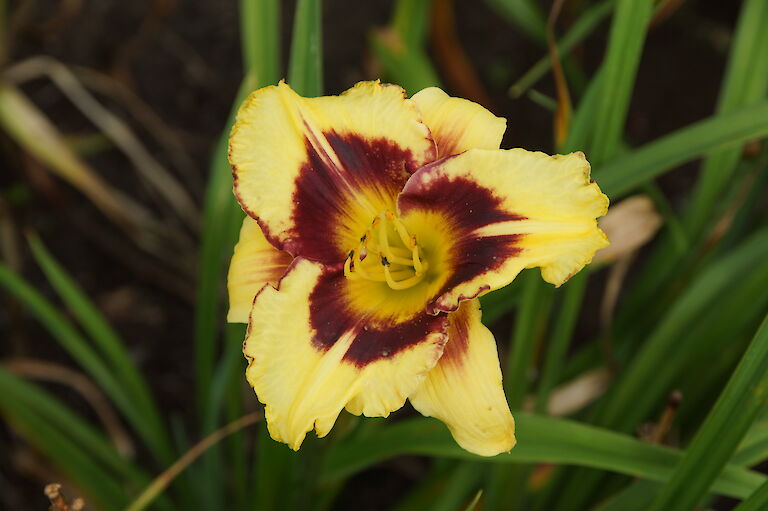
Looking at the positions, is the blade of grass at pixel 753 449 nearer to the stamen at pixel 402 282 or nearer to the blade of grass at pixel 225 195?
the stamen at pixel 402 282

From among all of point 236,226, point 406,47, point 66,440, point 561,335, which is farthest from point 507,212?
point 406,47

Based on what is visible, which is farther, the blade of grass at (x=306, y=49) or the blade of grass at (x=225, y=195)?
the blade of grass at (x=225, y=195)

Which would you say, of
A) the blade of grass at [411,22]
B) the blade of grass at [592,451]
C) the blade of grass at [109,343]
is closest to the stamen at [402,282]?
the blade of grass at [592,451]

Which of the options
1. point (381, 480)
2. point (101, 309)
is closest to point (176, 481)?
point (381, 480)

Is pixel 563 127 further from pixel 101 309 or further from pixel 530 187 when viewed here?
pixel 101 309

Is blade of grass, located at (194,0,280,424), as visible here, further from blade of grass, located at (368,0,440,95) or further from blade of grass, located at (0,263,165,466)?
blade of grass, located at (368,0,440,95)

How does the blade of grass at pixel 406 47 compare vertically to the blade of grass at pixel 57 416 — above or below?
above
